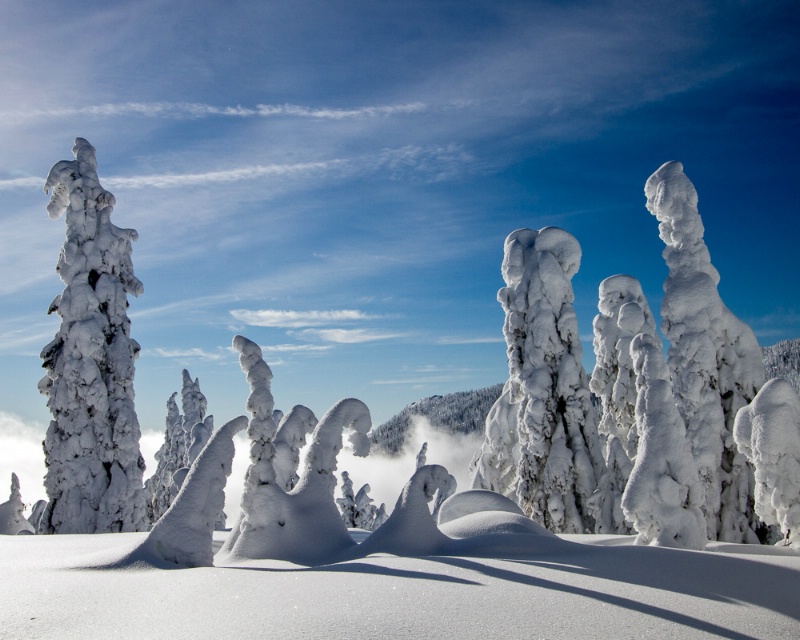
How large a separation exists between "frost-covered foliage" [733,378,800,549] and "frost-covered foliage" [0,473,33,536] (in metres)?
23.5

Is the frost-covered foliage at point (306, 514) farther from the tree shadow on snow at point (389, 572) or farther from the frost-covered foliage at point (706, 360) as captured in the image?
the frost-covered foliage at point (706, 360)

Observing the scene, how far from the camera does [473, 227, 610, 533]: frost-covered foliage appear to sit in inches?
846

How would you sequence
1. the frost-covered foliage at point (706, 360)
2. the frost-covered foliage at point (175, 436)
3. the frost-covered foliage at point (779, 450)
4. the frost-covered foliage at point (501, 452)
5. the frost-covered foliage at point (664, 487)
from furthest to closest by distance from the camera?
the frost-covered foliage at point (175, 436) < the frost-covered foliage at point (501, 452) < the frost-covered foliage at point (706, 360) < the frost-covered foliage at point (664, 487) < the frost-covered foliage at point (779, 450)

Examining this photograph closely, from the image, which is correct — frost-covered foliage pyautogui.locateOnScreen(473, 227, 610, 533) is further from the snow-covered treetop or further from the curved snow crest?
the curved snow crest

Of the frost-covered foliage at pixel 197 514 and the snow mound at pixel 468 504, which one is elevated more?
Result: the frost-covered foliage at pixel 197 514

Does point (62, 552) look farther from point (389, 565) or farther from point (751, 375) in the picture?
point (751, 375)

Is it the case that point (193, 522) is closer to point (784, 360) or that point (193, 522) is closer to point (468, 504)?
point (468, 504)

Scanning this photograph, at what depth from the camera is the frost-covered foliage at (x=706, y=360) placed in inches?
702

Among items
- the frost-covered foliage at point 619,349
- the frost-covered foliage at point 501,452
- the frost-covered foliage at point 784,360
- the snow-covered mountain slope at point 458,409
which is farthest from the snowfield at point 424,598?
the snow-covered mountain slope at point 458,409

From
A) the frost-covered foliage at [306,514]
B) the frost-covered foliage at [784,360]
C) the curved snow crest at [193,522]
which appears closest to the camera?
the curved snow crest at [193,522]

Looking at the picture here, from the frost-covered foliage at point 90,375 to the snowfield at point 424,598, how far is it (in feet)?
32.0

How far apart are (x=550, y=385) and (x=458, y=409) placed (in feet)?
388

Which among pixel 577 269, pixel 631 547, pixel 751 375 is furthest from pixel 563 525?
pixel 631 547

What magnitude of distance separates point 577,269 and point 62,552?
18881 millimetres
